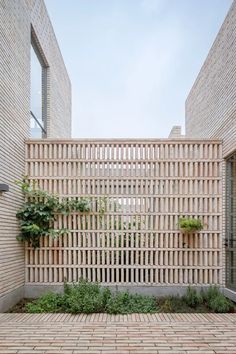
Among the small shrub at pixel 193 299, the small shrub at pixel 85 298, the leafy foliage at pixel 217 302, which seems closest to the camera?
the small shrub at pixel 85 298

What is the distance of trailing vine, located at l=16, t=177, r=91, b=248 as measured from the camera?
5719 millimetres

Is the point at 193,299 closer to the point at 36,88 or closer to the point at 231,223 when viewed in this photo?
the point at 231,223

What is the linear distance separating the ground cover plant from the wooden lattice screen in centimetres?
39

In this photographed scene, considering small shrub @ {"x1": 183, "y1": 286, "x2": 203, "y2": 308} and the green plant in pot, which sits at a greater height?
the green plant in pot

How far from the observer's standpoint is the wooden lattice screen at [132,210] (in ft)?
19.3

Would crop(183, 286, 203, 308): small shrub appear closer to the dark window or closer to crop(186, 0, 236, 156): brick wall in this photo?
crop(186, 0, 236, 156): brick wall

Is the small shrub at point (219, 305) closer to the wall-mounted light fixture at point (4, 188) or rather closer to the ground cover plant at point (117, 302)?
the ground cover plant at point (117, 302)

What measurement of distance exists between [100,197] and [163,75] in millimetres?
6311

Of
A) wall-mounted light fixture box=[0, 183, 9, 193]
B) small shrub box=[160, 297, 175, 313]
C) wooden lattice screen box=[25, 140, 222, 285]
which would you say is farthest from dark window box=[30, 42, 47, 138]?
small shrub box=[160, 297, 175, 313]

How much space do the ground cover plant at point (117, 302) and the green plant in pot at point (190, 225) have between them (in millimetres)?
1016

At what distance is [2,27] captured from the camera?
16.0ft

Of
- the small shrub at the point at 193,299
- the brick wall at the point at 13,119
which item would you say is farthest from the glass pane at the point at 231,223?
the brick wall at the point at 13,119

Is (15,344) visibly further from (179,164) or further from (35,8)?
(35,8)

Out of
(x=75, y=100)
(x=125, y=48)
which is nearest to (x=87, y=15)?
(x=125, y=48)
